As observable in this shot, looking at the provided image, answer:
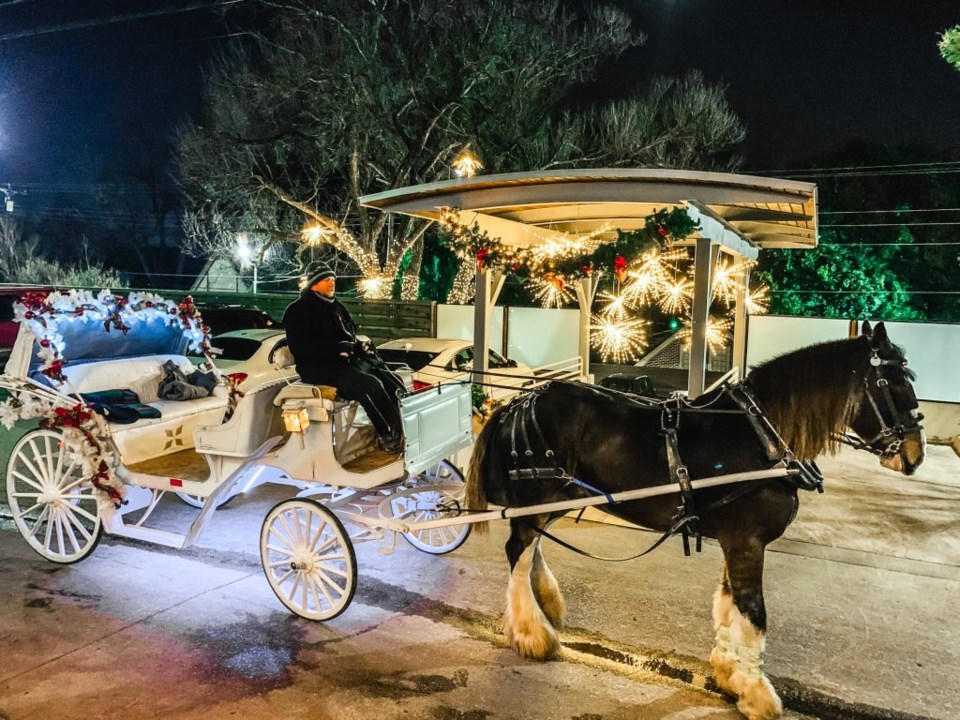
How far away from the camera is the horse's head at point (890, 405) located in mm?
3895

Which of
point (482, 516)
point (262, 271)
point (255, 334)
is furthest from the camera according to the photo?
point (262, 271)

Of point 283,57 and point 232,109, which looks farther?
point 232,109

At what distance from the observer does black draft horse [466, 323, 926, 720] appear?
396 cm

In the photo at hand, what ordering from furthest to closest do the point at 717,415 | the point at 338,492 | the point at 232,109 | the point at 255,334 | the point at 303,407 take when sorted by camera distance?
the point at 232,109 < the point at 255,334 < the point at 338,492 < the point at 303,407 < the point at 717,415

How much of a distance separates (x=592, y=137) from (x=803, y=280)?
7.72m

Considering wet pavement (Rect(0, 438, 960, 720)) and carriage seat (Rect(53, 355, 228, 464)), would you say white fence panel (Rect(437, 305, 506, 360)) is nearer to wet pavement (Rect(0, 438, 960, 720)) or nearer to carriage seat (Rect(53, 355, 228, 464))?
carriage seat (Rect(53, 355, 228, 464))

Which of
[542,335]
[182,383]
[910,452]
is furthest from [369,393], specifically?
[542,335]

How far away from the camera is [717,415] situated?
14.3ft

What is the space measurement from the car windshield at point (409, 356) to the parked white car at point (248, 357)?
1.51 metres

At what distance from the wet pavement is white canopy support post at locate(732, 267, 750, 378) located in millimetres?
5884

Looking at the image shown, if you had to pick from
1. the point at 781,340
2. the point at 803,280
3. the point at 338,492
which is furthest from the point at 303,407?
the point at 803,280

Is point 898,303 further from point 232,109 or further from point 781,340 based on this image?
point 232,109

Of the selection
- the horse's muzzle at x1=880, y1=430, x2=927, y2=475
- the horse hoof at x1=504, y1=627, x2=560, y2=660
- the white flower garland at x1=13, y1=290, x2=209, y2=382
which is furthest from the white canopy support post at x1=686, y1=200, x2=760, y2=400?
the white flower garland at x1=13, y1=290, x2=209, y2=382

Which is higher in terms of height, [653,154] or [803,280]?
[653,154]
